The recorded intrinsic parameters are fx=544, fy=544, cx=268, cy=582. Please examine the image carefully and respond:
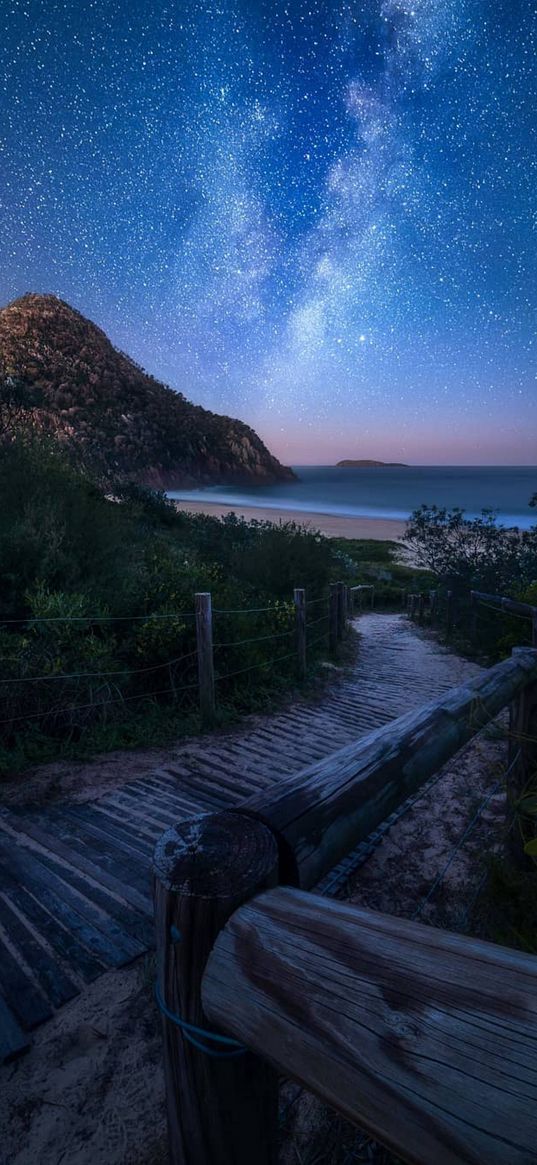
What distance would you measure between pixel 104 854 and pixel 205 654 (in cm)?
258

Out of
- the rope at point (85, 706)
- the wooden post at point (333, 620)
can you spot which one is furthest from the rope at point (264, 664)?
the wooden post at point (333, 620)

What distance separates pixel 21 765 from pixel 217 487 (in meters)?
68.7

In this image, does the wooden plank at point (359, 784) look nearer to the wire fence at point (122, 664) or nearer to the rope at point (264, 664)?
the wire fence at point (122, 664)

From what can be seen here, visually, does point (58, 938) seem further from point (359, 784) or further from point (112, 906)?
point (359, 784)

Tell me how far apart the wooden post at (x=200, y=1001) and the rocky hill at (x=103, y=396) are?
2478 centimetres

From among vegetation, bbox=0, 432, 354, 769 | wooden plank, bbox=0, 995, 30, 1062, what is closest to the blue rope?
wooden plank, bbox=0, 995, 30, 1062

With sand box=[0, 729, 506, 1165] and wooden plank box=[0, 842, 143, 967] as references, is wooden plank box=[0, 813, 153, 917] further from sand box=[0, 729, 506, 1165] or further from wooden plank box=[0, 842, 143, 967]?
sand box=[0, 729, 506, 1165]

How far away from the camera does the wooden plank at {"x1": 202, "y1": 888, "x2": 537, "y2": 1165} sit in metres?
0.58

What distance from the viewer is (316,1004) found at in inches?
29.2

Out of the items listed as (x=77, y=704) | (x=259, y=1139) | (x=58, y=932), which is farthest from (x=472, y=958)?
(x=77, y=704)

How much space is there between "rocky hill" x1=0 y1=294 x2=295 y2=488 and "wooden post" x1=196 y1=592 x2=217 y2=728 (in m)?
20.3

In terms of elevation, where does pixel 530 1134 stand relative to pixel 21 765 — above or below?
above

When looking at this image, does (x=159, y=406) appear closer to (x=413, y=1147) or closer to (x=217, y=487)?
(x=217, y=487)

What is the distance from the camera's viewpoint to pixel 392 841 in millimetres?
3621
